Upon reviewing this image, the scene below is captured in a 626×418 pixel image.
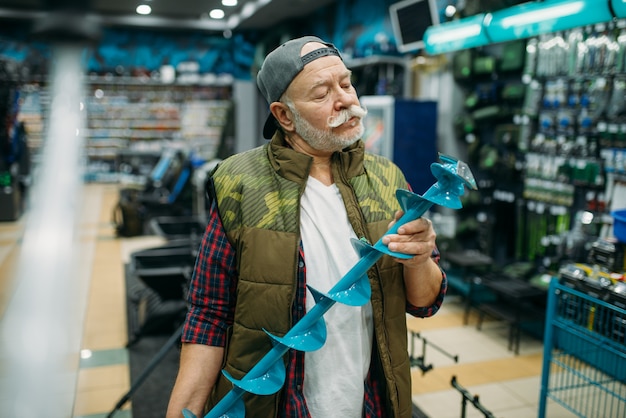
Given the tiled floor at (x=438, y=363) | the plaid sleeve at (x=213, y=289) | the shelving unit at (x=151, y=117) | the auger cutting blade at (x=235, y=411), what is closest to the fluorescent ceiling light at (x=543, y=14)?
the tiled floor at (x=438, y=363)

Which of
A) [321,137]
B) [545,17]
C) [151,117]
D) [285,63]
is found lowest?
[321,137]

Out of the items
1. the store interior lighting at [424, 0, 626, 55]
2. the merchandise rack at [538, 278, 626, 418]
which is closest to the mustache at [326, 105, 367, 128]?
the merchandise rack at [538, 278, 626, 418]

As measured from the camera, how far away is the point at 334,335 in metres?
1.26

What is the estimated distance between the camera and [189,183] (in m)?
9.04

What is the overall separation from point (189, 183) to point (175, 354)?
5.46 meters

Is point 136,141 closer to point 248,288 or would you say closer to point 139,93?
point 139,93

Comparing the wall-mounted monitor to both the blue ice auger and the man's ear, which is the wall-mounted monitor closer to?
the man's ear

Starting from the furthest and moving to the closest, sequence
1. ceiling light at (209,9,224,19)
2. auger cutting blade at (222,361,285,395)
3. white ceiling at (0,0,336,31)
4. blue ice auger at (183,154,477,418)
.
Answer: white ceiling at (0,0,336,31) < ceiling light at (209,9,224,19) < auger cutting blade at (222,361,285,395) < blue ice auger at (183,154,477,418)

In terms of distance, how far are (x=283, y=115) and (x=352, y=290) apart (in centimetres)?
54

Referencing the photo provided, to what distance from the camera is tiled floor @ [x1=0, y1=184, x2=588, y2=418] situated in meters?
3.17

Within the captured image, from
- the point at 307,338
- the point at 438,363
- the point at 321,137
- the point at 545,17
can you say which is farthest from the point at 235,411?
the point at 545,17

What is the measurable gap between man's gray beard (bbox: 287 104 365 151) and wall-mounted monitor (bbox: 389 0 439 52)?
174 inches

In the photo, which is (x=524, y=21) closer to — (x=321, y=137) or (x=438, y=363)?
(x=438, y=363)

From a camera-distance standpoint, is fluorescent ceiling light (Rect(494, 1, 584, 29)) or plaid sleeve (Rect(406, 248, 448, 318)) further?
fluorescent ceiling light (Rect(494, 1, 584, 29))
